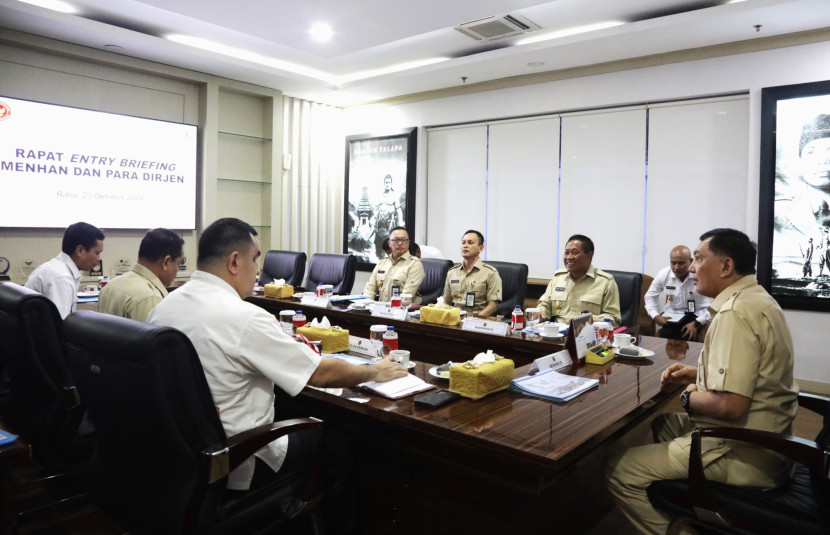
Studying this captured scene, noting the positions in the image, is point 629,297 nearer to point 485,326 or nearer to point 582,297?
point 582,297

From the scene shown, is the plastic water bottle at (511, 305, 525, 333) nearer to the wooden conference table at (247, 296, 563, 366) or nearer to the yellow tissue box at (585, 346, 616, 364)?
the wooden conference table at (247, 296, 563, 366)

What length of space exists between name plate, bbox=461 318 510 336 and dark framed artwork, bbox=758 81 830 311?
2843mm

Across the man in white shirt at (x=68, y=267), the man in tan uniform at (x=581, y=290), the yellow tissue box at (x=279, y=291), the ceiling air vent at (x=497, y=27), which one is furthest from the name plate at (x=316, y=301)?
the ceiling air vent at (x=497, y=27)

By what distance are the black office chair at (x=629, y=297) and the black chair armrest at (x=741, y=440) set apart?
2.10 meters

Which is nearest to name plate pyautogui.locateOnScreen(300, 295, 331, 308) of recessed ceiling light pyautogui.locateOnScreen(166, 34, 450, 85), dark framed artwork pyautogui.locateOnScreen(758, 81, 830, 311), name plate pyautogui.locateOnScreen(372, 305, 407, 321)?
name plate pyautogui.locateOnScreen(372, 305, 407, 321)

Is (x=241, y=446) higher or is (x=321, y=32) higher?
(x=321, y=32)

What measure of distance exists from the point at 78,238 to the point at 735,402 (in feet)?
11.3

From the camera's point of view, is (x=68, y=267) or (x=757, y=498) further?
(x=68, y=267)

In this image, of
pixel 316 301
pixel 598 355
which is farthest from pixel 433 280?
pixel 598 355

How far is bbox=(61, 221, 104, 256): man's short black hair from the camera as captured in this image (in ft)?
10.9

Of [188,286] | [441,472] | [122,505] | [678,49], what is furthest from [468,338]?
[678,49]

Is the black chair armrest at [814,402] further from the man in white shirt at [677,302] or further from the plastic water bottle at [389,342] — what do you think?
the man in white shirt at [677,302]

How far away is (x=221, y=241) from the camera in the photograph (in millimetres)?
1841

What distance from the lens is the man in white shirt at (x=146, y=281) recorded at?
8.45ft
